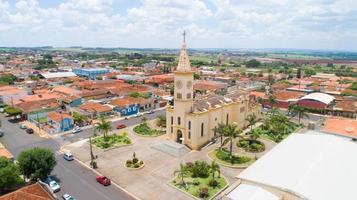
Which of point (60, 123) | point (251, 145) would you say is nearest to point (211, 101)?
point (251, 145)

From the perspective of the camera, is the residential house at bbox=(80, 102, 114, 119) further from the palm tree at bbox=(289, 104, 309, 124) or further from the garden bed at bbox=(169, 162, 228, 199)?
the palm tree at bbox=(289, 104, 309, 124)

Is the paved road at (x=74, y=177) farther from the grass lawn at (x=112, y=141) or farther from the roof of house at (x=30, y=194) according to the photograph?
the roof of house at (x=30, y=194)

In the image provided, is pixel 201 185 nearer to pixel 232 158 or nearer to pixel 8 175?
pixel 232 158

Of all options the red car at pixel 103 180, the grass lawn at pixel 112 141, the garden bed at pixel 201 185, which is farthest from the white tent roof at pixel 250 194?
the grass lawn at pixel 112 141

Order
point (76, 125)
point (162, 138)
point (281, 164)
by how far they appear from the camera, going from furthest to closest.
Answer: point (76, 125)
point (162, 138)
point (281, 164)

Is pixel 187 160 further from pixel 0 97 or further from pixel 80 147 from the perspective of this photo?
pixel 0 97

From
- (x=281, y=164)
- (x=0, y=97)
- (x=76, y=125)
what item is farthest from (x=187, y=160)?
(x=0, y=97)
